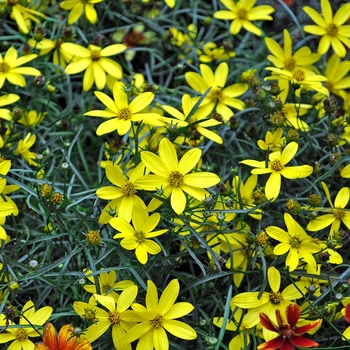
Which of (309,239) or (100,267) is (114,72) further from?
(309,239)

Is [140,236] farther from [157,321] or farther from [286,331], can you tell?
[286,331]

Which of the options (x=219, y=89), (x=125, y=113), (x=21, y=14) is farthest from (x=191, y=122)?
(x=21, y=14)

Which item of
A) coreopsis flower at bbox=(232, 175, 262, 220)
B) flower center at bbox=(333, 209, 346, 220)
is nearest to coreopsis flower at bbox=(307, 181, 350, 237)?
flower center at bbox=(333, 209, 346, 220)

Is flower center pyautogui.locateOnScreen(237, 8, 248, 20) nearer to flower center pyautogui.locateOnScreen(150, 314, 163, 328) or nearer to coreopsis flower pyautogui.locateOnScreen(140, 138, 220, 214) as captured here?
coreopsis flower pyautogui.locateOnScreen(140, 138, 220, 214)

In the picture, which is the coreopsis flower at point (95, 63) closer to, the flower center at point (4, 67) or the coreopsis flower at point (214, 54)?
the flower center at point (4, 67)

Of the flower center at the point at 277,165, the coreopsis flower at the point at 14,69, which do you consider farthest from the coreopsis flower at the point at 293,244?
the coreopsis flower at the point at 14,69
